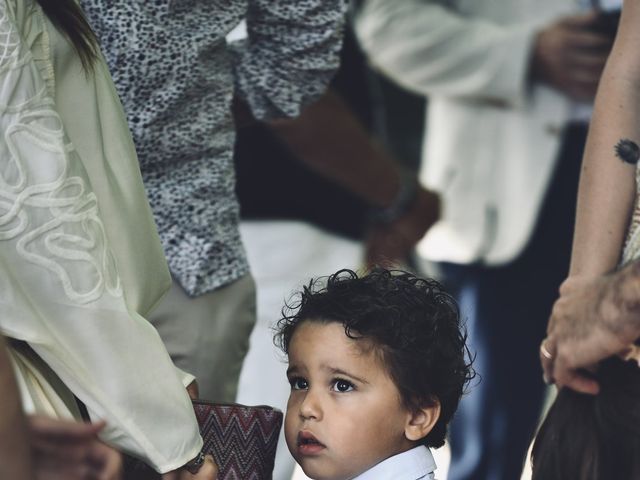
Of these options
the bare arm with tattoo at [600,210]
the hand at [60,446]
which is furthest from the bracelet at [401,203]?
the hand at [60,446]

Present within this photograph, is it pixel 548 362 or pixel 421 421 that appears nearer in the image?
pixel 548 362

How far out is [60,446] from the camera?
1.61 metres

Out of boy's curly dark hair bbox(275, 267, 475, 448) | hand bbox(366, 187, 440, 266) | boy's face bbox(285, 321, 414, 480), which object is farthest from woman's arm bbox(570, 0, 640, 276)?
hand bbox(366, 187, 440, 266)

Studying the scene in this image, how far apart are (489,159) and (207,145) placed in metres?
1.78

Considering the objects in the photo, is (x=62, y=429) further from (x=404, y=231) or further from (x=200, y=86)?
(x=404, y=231)

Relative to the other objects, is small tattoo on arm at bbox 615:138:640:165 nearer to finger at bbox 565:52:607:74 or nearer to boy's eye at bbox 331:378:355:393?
boy's eye at bbox 331:378:355:393

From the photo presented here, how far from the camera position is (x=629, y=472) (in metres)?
2.04

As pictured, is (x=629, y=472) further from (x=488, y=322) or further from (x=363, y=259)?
(x=488, y=322)

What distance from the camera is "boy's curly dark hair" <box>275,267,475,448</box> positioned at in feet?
7.80

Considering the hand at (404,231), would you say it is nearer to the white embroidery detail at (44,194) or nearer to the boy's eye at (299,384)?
the boy's eye at (299,384)

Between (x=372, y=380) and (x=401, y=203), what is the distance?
1.57 metres

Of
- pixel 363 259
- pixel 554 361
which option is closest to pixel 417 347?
pixel 554 361

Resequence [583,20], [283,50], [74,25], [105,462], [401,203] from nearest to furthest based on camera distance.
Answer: [105,462] < [74,25] < [283,50] < [401,203] < [583,20]

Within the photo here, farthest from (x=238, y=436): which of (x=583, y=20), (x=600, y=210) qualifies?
(x=583, y=20)
